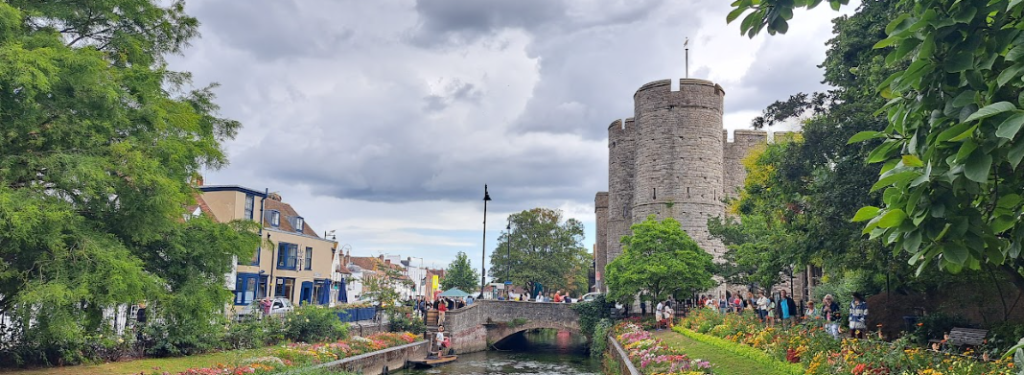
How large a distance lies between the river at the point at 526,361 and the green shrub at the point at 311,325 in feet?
14.1

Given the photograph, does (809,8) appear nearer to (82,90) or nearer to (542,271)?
(82,90)

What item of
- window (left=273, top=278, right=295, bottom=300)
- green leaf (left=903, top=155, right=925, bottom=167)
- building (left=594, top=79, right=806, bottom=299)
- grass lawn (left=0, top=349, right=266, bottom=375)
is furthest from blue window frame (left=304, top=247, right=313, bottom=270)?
green leaf (left=903, top=155, right=925, bottom=167)

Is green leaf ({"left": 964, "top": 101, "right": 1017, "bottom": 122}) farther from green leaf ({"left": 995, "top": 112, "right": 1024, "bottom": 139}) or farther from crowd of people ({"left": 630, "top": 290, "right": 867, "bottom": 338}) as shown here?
crowd of people ({"left": 630, "top": 290, "right": 867, "bottom": 338})

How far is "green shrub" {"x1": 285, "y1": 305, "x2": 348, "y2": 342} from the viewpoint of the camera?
80.0 feet

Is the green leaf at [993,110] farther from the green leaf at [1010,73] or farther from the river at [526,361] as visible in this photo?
the river at [526,361]

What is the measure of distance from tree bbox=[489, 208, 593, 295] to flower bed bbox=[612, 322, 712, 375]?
Answer: 39.3 metres

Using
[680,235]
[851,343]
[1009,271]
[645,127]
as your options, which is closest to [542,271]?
[645,127]

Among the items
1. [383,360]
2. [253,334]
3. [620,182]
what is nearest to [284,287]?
[383,360]

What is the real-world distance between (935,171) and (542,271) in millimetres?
63628

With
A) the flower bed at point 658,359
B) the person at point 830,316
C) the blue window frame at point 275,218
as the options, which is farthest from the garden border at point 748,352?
the blue window frame at point 275,218

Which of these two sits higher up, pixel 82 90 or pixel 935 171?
pixel 82 90

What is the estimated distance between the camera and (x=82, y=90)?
1132 centimetres

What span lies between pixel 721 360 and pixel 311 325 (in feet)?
49.3

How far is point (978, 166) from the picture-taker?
2910 millimetres
